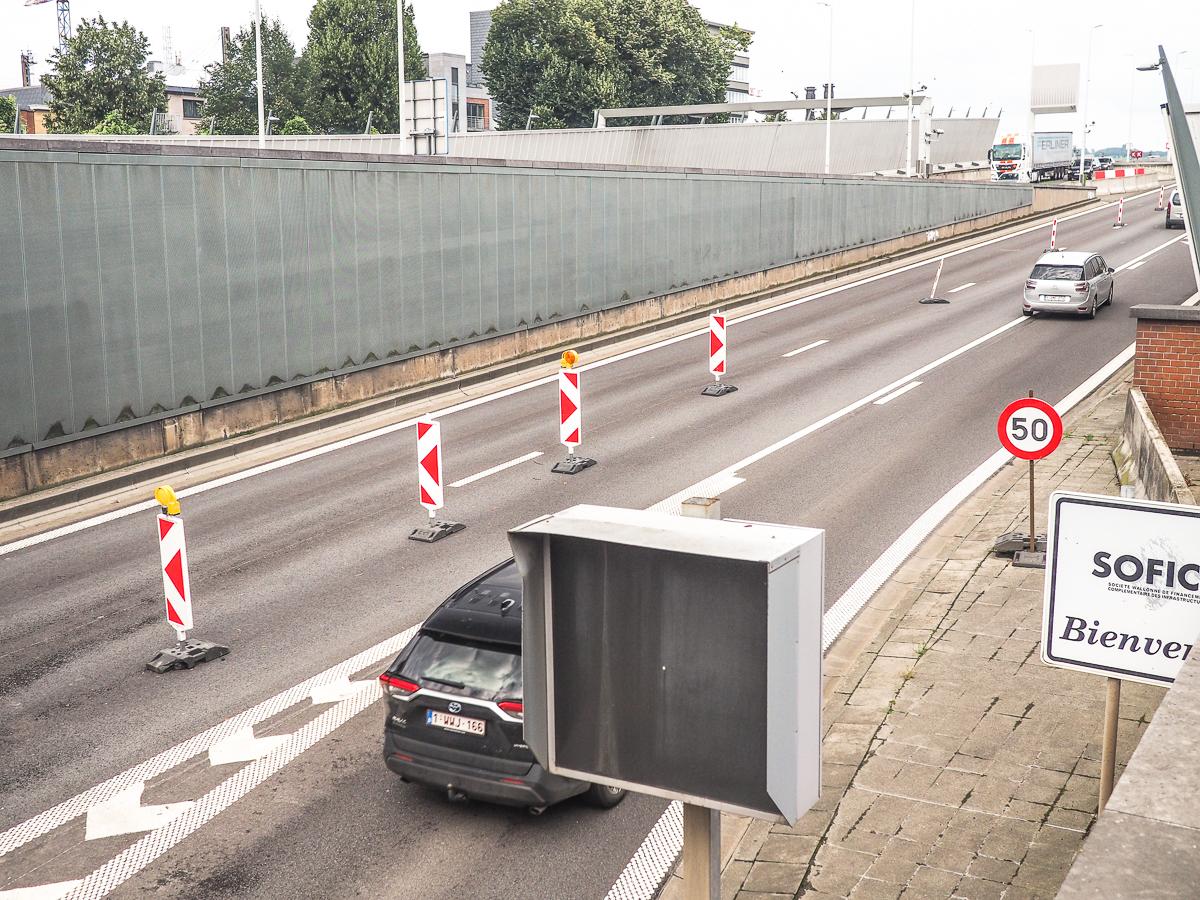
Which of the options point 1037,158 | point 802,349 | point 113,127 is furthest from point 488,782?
point 1037,158

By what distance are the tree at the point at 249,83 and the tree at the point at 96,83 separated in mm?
24480

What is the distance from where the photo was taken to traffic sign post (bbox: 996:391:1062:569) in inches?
480

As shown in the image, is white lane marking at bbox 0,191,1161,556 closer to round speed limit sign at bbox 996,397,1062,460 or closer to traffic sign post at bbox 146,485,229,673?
traffic sign post at bbox 146,485,229,673

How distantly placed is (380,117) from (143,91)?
52.5 ft

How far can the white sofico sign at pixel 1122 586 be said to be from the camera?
16.6ft

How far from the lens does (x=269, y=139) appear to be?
3944cm

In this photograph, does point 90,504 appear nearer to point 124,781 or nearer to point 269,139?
point 124,781

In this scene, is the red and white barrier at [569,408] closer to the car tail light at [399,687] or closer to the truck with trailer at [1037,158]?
the car tail light at [399,687]

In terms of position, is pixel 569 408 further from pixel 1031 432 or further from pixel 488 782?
pixel 488 782

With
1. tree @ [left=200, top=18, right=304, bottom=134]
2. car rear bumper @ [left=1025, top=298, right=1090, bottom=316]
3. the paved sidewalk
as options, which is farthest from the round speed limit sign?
tree @ [left=200, top=18, right=304, bottom=134]

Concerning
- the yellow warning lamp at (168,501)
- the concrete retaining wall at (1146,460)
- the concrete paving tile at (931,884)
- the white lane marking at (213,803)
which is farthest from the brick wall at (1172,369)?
the yellow warning lamp at (168,501)

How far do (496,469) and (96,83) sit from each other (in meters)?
66.1

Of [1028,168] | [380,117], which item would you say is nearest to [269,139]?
[380,117]

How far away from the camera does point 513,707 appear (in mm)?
7531
